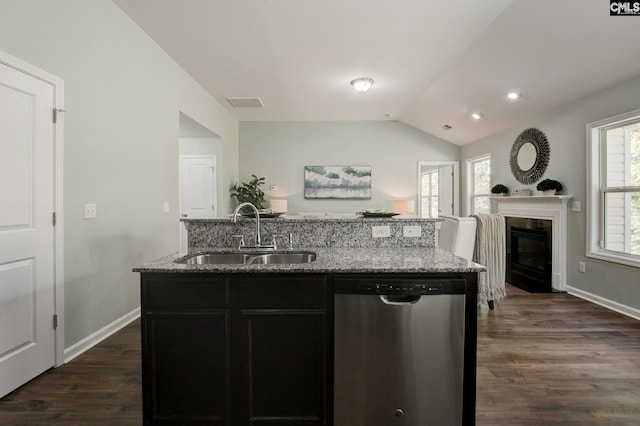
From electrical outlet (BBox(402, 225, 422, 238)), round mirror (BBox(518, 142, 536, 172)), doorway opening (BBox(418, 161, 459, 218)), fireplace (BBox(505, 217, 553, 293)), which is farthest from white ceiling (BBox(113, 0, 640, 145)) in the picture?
electrical outlet (BBox(402, 225, 422, 238))

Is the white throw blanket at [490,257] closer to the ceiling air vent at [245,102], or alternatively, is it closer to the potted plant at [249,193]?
the ceiling air vent at [245,102]

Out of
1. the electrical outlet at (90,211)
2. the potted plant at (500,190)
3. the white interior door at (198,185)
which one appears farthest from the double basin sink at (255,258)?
the potted plant at (500,190)

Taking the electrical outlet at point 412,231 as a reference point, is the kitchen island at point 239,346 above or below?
below

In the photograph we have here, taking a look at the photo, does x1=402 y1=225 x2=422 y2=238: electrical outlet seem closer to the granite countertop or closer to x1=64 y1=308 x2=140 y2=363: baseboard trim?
the granite countertop

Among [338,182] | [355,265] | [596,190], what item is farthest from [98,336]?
[596,190]

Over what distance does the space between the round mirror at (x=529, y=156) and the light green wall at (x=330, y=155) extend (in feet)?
6.47

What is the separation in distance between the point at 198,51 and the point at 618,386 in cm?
457

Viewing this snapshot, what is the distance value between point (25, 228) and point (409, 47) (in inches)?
145

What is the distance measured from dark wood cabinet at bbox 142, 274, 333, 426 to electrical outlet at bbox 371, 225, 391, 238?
74cm

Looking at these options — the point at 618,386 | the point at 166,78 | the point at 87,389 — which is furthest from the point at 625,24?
the point at 87,389

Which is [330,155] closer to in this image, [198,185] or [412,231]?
[198,185]

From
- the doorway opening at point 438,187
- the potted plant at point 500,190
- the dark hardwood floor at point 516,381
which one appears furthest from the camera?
the doorway opening at point 438,187

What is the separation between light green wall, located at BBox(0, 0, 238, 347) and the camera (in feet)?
7.34

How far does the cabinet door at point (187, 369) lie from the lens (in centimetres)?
153
